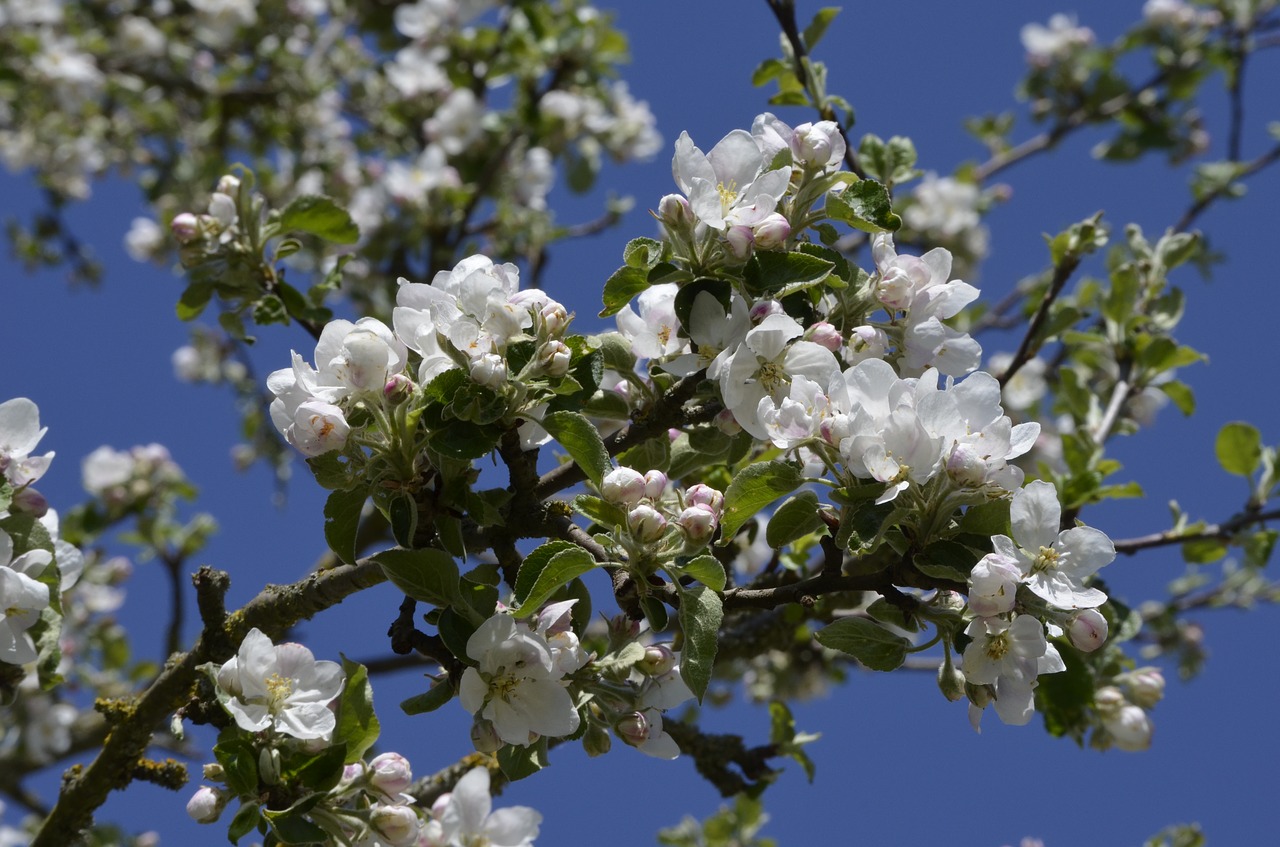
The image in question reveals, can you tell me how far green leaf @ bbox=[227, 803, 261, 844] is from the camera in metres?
1.46

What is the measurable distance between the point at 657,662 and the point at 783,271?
1.82 ft

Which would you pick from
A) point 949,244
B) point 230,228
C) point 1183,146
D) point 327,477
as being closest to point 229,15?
point 949,244

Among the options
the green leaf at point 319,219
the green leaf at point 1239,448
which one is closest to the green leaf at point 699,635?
the green leaf at point 319,219

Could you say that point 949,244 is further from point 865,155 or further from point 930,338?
point 930,338

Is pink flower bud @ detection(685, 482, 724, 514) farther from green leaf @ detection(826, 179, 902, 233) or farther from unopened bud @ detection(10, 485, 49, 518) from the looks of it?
unopened bud @ detection(10, 485, 49, 518)

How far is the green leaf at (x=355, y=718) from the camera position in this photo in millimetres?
1563

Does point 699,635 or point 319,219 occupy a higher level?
point 319,219

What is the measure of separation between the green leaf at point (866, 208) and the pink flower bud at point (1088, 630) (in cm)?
59

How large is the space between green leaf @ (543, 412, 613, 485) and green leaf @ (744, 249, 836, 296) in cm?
31

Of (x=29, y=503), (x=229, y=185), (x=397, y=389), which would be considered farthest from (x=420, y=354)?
(x=229, y=185)

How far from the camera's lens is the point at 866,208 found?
1.62 m

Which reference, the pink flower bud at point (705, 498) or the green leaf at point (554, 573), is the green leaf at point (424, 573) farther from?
the pink flower bud at point (705, 498)

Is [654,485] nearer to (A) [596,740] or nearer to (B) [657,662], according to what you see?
(B) [657,662]

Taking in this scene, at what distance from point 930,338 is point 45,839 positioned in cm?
174
